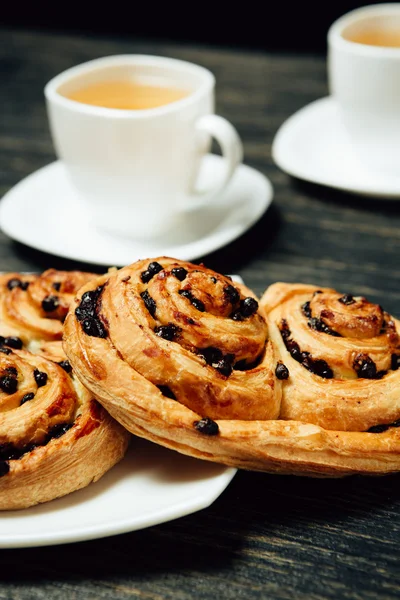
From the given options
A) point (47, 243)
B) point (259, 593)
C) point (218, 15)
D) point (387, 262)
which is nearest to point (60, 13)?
point (218, 15)

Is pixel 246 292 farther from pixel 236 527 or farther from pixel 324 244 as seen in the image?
pixel 324 244

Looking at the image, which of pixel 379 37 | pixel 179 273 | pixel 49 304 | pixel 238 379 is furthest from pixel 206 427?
pixel 379 37

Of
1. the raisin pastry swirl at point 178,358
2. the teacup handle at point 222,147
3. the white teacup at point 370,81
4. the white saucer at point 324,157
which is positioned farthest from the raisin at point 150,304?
the white teacup at point 370,81

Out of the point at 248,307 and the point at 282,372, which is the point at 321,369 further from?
the point at 248,307

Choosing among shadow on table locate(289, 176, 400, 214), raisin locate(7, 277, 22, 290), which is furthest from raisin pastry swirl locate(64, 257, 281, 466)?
shadow on table locate(289, 176, 400, 214)

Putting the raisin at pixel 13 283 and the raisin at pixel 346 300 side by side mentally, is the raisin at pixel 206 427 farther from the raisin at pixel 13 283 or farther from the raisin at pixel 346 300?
the raisin at pixel 13 283

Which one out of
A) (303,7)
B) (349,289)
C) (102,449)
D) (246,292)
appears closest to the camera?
(102,449)
